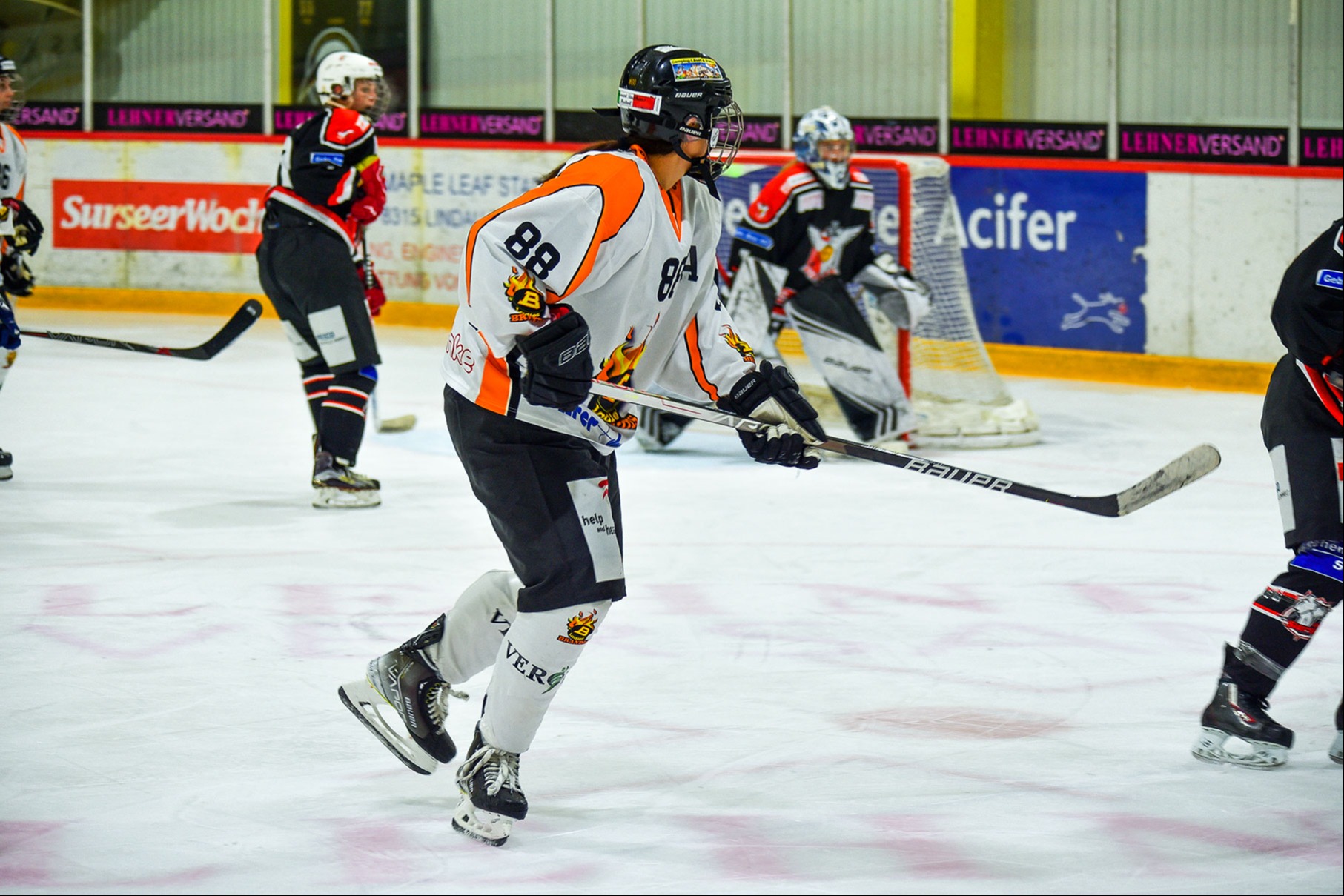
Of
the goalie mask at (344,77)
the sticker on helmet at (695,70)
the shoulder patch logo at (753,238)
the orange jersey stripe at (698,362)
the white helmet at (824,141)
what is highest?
the goalie mask at (344,77)

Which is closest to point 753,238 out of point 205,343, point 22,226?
point 205,343

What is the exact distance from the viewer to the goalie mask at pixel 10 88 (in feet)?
18.8

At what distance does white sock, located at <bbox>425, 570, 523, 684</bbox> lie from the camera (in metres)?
2.89

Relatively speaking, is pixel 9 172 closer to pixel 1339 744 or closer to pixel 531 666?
pixel 531 666

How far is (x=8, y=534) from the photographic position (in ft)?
16.7

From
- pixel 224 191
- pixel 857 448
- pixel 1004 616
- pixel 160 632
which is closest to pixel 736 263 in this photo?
pixel 1004 616

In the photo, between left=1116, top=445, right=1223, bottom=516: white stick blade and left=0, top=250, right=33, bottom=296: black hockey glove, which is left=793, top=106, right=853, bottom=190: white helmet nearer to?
left=0, top=250, right=33, bottom=296: black hockey glove

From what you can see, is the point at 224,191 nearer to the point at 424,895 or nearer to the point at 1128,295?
the point at 1128,295

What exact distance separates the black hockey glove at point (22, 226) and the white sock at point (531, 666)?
3.68m

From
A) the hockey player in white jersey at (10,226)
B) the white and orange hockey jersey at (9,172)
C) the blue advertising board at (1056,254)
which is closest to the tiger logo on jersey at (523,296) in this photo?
the hockey player in white jersey at (10,226)

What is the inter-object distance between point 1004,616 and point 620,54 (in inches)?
274

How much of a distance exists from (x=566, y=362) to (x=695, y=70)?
53 centimetres

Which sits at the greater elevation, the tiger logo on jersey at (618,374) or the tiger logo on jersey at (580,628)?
the tiger logo on jersey at (618,374)

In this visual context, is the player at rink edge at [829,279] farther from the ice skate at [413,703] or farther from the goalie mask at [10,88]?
the ice skate at [413,703]
